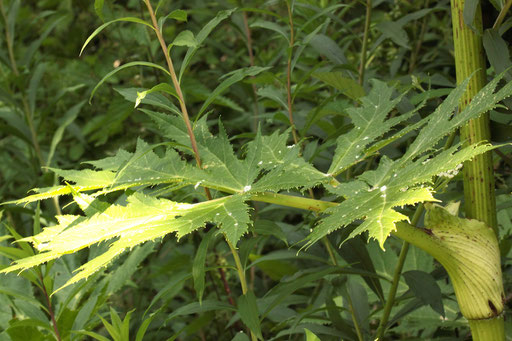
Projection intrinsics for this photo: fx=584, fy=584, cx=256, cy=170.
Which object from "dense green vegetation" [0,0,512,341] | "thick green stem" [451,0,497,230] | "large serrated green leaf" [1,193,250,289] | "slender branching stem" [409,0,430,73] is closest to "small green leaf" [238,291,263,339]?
"dense green vegetation" [0,0,512,341]

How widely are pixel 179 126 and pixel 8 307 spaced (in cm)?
58

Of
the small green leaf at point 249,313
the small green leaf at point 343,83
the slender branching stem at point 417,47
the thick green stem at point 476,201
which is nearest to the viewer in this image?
the thick green stem at point 476,201

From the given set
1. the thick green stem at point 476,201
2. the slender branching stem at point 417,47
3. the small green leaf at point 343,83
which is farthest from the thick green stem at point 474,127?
the slender branching stem at point 417,47

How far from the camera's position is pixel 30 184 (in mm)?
2016

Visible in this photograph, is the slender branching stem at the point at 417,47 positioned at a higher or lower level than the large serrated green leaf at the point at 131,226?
higher

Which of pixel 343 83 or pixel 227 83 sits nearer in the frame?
pixel 227 83

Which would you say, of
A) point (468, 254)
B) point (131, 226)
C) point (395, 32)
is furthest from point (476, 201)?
point (395, 32)

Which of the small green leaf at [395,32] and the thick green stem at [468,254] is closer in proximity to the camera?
the thick green stem at [468,254]

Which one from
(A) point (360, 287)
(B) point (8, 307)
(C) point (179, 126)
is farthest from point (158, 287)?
(C) point (179, 126)

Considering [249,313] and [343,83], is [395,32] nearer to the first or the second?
[343,83]

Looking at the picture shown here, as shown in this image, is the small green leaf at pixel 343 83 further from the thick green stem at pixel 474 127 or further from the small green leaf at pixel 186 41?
the small green leaf at pixel 186 41

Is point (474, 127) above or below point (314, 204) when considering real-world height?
above

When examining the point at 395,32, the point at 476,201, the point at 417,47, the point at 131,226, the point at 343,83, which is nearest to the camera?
the point at 131,226

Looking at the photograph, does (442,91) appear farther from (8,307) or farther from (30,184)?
(30,184)
